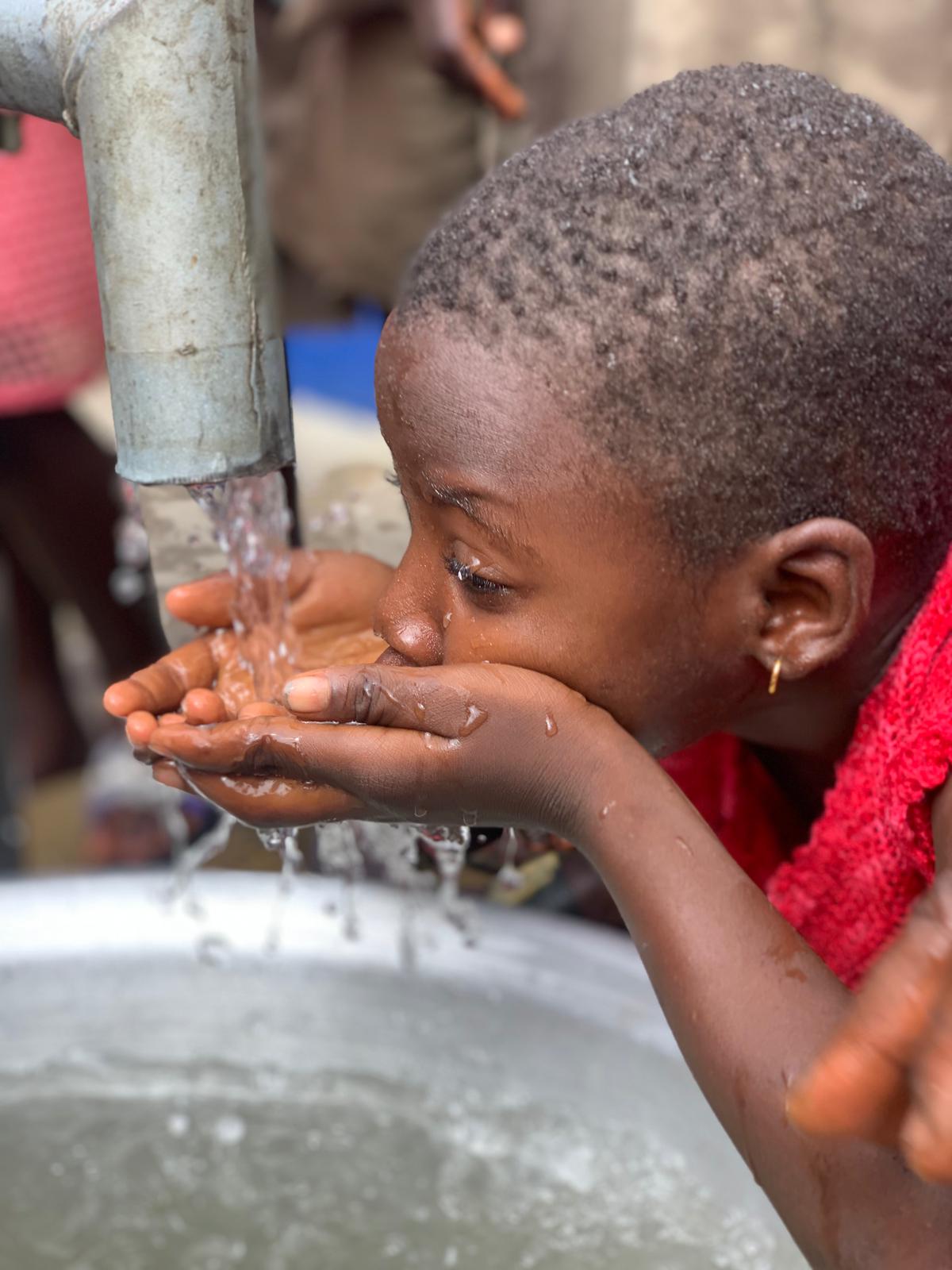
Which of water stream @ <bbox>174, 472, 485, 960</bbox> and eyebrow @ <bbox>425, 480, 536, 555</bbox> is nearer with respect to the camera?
eyebrow @ <bbox>425, 480, 536, 555</bbox>

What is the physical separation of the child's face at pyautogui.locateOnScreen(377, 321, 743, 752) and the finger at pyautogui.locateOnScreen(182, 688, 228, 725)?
16 centimetres

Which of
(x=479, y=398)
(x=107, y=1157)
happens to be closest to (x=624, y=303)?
(x=479, y=398)

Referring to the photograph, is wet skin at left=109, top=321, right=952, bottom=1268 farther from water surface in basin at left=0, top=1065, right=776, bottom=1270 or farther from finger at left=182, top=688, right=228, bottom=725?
water surface in basin at left=0, top=1065, right=776, bottom=1270

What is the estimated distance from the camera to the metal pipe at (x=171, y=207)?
2.88ft

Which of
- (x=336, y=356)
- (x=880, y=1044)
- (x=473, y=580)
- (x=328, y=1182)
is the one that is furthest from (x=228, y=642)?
(x=336, y=356)

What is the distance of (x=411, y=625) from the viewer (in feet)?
3.62

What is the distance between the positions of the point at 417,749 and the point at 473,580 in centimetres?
15

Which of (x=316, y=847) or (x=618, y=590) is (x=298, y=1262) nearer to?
(x=316, y=847)

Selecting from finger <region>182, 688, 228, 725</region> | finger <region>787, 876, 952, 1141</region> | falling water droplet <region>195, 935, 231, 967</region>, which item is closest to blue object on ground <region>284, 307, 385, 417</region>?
falling water droplet <region>195, 935, 231, 967</region>

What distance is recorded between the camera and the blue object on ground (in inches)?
149

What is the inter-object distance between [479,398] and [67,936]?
848 millimetres

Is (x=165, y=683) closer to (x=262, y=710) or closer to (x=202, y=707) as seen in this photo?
(x=202, y=707)

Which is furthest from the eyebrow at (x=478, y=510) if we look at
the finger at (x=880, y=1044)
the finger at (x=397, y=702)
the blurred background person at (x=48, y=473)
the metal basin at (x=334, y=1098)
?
the blurred background person at (x=48, y=473)

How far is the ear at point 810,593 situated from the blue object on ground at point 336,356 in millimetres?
2723
